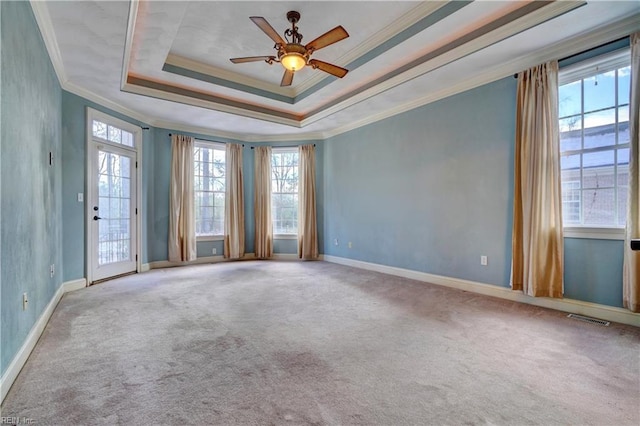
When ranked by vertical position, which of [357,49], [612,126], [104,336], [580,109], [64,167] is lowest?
[104,336]

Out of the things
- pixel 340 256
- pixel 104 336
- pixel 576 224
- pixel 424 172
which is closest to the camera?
pixel 104 336

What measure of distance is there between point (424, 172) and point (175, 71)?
3.90 metres

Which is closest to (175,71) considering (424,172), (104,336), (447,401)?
(104,336)

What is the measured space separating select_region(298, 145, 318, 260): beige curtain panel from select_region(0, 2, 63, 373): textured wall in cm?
422

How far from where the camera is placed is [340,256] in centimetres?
638

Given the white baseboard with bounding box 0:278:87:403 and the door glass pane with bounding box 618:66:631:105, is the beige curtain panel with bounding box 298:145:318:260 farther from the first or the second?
the door glass pane with bounding box 618:66:631:105

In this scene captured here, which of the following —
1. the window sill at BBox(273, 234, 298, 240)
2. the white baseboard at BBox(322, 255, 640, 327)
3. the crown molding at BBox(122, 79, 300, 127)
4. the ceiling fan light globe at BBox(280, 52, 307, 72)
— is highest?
the crown molding at BBox(122, 79, 300, 127)

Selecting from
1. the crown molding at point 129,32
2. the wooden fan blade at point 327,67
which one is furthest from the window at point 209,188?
the wooden fan blade at point 327,67

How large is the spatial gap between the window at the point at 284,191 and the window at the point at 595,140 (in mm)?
4912

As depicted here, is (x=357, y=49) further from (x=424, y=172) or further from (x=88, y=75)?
(x=88, y=75)

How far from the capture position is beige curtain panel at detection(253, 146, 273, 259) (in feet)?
22.5

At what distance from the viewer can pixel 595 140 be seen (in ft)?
10.3

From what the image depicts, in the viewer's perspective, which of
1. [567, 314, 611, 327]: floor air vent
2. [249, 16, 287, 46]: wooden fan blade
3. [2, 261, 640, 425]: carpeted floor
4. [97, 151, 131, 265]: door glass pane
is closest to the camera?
[2, 261, 640, 425]: carpeted floor

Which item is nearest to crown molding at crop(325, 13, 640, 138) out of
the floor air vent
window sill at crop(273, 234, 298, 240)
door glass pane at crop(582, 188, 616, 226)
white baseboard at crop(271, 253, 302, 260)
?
door glass pane at crop(582, 188, 616, 226)
